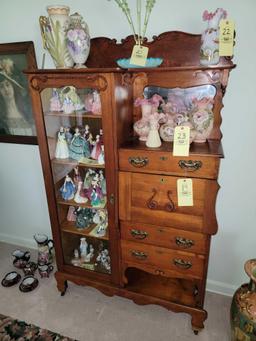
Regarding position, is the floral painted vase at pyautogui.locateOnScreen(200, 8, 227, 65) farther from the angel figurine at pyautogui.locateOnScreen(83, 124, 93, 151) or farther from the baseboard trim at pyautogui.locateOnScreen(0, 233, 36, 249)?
the baseboard trim at pyautogui.locateOnScreen(0, 233, 36, 249)

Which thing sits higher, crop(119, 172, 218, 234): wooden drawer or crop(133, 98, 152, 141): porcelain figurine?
crop(133, 98, 152, 141): porcelain figurine

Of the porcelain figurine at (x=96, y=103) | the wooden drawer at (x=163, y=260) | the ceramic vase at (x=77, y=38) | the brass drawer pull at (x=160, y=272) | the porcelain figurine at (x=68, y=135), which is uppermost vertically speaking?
the ceramic vase at (x=77, y=38)

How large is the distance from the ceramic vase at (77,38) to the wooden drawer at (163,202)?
660mm

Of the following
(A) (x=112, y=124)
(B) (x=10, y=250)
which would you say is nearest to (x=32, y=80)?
(A) (x=112, y=124)

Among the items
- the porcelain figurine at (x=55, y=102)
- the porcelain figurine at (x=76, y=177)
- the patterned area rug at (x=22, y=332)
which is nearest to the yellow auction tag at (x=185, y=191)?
the porcelain figurine at (x=76, y=177)

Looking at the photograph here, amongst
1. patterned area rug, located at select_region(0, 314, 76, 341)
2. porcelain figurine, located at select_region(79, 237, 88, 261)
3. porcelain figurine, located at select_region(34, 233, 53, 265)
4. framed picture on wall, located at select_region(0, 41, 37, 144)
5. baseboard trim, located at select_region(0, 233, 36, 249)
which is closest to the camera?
patterned area rug, located at select_region(0, 314, 76, 341)

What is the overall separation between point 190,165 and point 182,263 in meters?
0.59

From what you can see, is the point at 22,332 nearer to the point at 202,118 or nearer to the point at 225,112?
the point at 202,118

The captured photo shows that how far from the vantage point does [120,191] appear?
1356mm

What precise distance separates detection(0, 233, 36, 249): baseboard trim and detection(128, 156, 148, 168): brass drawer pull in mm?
1591

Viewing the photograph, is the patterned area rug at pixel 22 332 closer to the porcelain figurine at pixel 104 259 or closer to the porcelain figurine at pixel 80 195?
the porcelain figurine at pixel 104 259

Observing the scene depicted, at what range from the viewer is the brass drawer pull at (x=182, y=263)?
1.39 meters

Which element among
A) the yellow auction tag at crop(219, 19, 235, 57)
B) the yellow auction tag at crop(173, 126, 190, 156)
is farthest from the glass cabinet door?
the yellow auction tag at crop(219, 19, 235, 57)

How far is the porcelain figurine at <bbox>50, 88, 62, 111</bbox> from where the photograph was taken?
1428 millimetres
